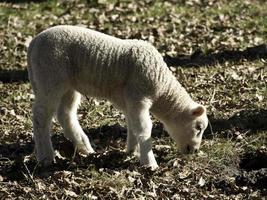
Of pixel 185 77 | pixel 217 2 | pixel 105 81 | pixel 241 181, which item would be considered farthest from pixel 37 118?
pixel 217 2

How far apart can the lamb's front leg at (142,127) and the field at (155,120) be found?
15cm

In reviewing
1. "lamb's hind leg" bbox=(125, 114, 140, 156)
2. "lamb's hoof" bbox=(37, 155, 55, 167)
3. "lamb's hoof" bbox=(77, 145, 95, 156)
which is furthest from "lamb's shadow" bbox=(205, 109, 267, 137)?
"lamb's hoof" bbox=(37, 155, 55, 167)

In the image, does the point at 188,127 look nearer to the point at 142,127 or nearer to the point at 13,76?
the point at 142,127

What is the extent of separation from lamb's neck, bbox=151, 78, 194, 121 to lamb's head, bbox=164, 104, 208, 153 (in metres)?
0.07

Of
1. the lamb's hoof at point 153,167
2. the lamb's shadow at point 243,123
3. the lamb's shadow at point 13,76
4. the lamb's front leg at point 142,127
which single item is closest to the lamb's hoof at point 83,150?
the lamb's front leg at point 142,127

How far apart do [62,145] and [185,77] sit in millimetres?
3640

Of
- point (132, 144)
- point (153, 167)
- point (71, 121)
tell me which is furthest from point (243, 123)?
point (71, 121)

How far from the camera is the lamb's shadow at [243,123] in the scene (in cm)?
912

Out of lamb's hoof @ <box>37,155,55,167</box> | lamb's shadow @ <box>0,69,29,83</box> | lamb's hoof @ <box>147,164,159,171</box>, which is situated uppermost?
lamb's hoof @ <box>147,164,159,171</box>

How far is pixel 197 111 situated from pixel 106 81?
1.20m

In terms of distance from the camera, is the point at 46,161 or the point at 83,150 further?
the point at 83,150

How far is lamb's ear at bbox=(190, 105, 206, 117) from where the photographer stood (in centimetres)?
792

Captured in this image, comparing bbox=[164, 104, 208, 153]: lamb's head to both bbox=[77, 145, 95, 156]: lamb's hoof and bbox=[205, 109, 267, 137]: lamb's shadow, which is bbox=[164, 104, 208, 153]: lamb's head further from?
bbox=[77, 145, 95, 156]: lamb's hoof

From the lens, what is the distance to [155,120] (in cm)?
980
